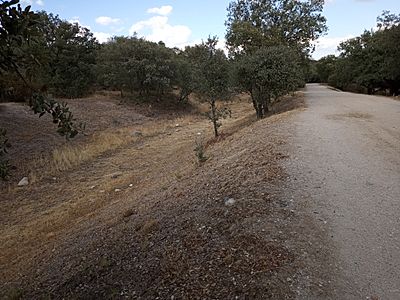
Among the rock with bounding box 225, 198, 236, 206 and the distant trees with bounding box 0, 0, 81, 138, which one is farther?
the rock with bounding box 225, 198, 236, 206

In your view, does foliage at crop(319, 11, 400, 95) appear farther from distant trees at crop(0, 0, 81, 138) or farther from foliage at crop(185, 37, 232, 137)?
distant trees at crop(0, 0, 81, 138)

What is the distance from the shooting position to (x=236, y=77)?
13.9 m

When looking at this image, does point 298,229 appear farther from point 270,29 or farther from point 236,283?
point 270,29

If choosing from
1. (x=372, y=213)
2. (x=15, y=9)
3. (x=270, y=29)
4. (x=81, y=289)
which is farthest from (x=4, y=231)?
(x=270, y=29)

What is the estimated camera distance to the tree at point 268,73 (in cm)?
1353

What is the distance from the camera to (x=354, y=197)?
15.9 ft

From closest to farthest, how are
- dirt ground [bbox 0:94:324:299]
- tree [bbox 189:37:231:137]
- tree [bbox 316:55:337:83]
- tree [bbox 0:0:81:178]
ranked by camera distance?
tree [bbox 0:0:81:178], dirt ground [bbox 0:94:324:299], tree [bbox 189:37:231:137], tree [bbox 316:55:337:83]

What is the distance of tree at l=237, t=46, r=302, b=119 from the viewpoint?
13.5m

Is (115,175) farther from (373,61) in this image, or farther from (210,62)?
(373,61)

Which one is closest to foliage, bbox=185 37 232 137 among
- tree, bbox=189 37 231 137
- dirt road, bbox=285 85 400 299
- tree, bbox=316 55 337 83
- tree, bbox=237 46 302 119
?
tree, bbox=189 37 231 137

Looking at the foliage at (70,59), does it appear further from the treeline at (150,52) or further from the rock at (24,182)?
the rock at (24,182)

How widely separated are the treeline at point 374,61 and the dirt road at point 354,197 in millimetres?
15442

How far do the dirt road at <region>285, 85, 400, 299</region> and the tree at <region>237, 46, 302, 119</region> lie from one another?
4782 millimetres

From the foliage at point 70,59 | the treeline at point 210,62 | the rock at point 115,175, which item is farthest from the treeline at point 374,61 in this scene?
the foliage at point 70,59
